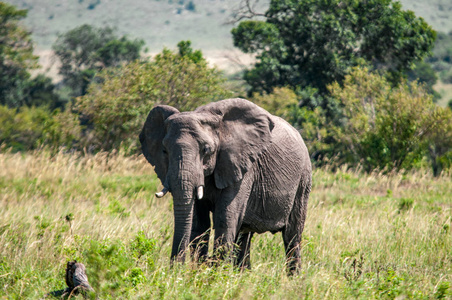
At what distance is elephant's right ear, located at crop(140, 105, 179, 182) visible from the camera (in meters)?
5.94

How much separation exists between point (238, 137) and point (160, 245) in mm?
1818

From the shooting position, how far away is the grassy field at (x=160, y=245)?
17.0ft

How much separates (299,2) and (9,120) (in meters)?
13.5

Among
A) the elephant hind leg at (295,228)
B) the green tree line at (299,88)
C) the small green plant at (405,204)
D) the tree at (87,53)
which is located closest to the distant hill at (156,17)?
the tree at (87,53)

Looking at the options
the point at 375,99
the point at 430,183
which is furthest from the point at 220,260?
the point at 375,99

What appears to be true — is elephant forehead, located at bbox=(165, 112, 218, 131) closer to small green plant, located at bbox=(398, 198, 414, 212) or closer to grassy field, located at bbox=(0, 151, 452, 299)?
grassy field, located at bbox=(0, 151, 452, 299)

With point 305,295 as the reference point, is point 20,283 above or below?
below

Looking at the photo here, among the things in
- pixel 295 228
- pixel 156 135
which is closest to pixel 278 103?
pixel 295 228

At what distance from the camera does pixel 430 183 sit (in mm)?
15570

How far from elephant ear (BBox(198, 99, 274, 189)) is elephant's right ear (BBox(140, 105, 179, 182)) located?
42 cm

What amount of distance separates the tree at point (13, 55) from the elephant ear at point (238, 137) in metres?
31.2

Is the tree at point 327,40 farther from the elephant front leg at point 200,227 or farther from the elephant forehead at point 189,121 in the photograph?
the elephant forehead at point 189,121

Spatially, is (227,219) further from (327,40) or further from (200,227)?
(327,40)

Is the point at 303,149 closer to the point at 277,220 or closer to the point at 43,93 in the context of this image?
the point at 277,220
